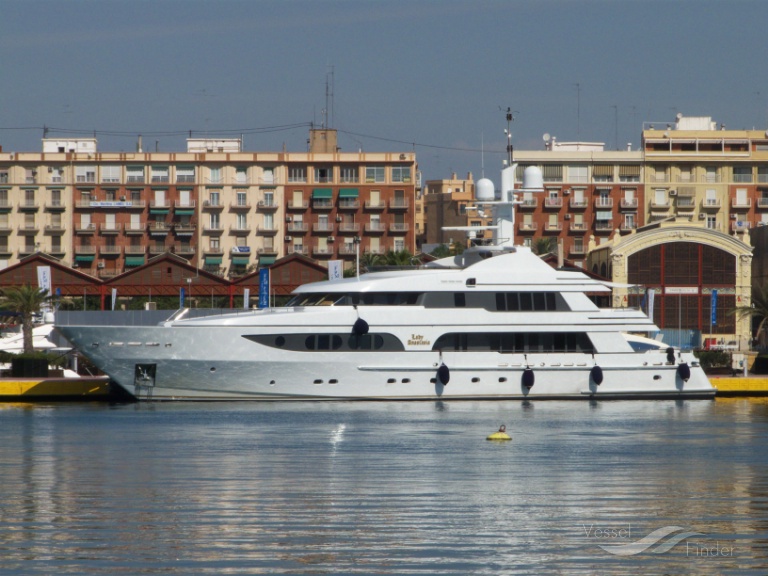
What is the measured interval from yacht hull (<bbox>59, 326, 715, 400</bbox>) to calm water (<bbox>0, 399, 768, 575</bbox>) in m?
2.47

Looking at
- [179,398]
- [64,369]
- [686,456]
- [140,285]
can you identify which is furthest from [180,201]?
[686,456]

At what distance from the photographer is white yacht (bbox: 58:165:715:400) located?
40344 millimetres

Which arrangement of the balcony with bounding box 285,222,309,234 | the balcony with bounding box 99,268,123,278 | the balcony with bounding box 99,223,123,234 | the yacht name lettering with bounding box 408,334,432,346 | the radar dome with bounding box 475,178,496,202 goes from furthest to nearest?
the balcony with bounding box 285,222,309,234, the balcony with bounding box 99,223,123,234, the balcony with bounding box 99,268,123,278, the radar dome with bounding box 475,178,496,202, the yacht name lettering with bounding box 408,334,432,346

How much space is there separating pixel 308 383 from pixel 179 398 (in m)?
4.13

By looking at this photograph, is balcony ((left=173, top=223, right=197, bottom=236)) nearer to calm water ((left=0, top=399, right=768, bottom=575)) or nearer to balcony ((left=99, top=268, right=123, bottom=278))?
balcony ((left=99, top=268, right=123, bottom=278))

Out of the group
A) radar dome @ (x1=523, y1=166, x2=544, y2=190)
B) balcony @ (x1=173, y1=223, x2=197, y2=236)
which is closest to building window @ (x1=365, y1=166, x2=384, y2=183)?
balcony @ (x1=173, y1=223, x2=197, y2=236)

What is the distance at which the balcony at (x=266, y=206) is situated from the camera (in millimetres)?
99625

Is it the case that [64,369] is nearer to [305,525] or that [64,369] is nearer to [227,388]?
[227,388]

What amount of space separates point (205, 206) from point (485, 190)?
181 ft

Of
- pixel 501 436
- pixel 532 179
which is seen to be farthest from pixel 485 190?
pixel 501 436

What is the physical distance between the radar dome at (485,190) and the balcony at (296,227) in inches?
2067

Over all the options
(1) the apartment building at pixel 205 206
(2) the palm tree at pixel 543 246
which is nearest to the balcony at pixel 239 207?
(1) the apartment building at pixel 205 206

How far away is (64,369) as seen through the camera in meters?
50.7

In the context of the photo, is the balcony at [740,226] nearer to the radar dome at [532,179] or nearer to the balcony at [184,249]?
the balcony at [184,249]
